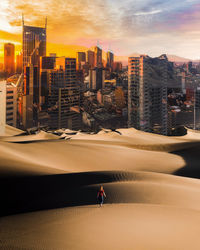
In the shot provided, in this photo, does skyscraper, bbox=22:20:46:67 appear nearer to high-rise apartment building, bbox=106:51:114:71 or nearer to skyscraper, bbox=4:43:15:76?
skyscraper, bbox=4:43:15:76

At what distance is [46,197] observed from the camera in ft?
13.7

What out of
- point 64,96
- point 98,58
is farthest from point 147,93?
point 64,96

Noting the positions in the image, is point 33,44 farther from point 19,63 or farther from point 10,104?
point 10,104

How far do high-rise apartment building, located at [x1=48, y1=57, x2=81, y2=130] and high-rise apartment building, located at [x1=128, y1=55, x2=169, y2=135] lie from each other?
515 cm

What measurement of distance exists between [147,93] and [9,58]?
11.4 m

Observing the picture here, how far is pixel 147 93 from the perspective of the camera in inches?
1065

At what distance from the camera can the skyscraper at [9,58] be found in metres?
27.6

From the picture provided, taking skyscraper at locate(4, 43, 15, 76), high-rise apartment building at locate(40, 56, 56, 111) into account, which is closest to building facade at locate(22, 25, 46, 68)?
skyscraper at locate(4, 43, 15, 76)

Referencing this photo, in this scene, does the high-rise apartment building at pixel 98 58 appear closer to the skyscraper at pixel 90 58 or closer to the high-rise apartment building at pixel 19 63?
the skyscraper at pixel 90 58

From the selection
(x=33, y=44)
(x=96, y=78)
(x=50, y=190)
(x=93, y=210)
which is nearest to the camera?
(x=93, y=210)

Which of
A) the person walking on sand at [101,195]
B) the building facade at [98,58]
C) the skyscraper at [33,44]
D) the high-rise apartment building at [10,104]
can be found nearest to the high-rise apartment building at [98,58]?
the building facade at [98,58]

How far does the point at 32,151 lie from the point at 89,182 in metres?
3.36

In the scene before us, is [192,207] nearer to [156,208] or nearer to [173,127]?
[156,208]

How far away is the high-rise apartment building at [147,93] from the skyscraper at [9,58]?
9436 mm
